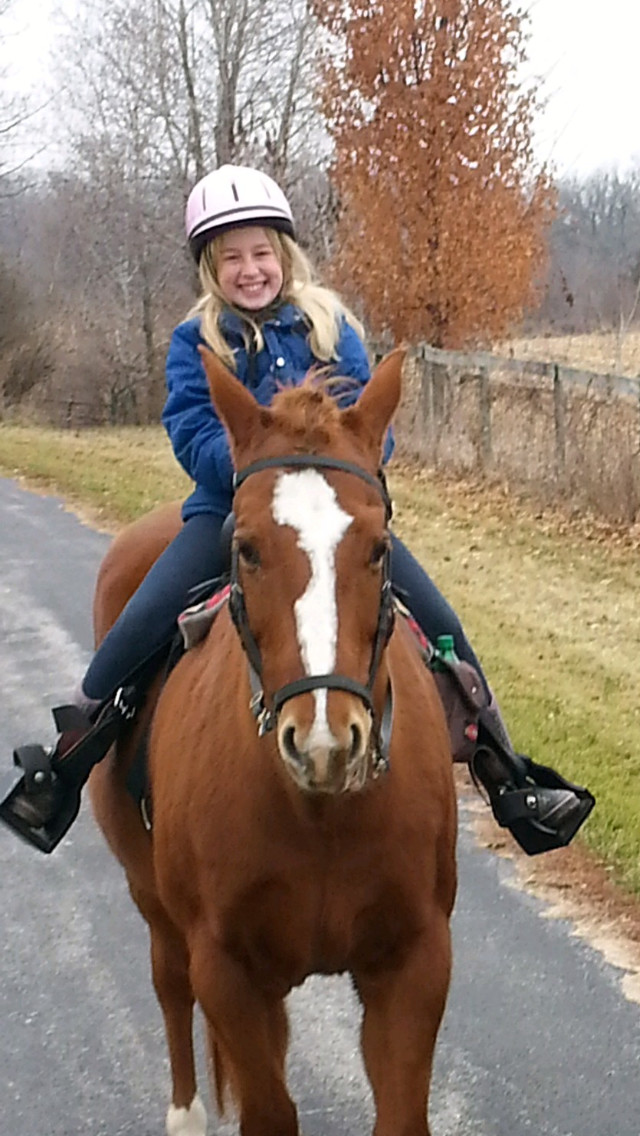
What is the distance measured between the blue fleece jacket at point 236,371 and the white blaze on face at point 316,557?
82 centimetres

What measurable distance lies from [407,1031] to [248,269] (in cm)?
204

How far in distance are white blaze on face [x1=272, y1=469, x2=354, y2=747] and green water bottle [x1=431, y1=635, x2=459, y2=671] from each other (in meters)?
1.17

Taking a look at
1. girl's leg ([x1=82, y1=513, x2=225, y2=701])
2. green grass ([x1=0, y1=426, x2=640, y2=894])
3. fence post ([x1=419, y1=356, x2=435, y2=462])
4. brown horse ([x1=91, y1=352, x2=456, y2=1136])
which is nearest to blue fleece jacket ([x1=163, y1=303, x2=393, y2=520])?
girl's leg ([x1=82, y1=513, x2=225, y2=701])

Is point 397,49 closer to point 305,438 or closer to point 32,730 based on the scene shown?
point 32,730

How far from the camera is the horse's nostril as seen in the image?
2.33m

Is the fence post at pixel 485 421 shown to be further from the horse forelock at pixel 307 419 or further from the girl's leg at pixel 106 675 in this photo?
the horse forelock at pixel 307 419

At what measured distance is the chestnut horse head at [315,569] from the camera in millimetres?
2346

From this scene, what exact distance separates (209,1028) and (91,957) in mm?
1619

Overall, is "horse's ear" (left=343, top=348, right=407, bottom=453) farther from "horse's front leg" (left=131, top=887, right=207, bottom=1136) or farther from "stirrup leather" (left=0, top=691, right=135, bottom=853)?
"horse's front leg" (left=131, top=887, right=207, bottom=1136)

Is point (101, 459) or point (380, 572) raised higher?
point (380, 572)

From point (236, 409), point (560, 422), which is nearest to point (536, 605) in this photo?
point (560, 422)

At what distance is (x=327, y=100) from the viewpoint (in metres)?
18.1

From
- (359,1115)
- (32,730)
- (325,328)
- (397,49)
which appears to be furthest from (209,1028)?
(397,49)

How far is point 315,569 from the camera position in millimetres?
2494
